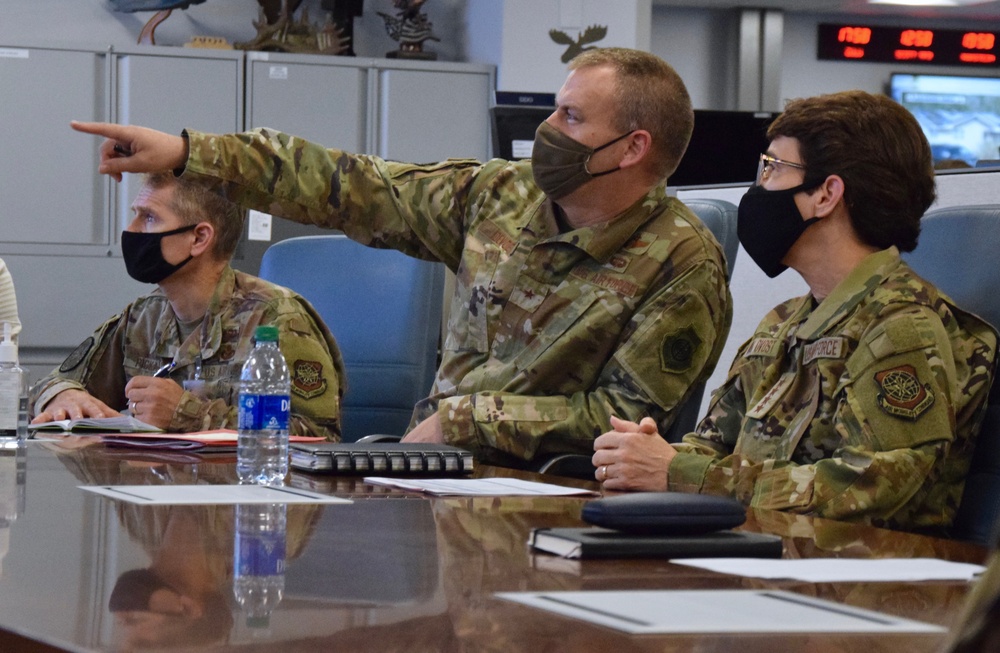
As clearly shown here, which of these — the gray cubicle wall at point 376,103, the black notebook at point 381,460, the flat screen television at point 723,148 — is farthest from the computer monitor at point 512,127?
the gray cubicle wall at point 376,103

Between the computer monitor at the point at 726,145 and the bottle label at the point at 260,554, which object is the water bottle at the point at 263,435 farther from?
the computer monitor at the point at 726,145

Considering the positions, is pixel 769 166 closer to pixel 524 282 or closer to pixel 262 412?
pixel 524 282

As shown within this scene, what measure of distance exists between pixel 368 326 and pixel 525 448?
2.77 ft

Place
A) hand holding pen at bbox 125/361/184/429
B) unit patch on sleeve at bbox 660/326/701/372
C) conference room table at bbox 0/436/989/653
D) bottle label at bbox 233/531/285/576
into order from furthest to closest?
hand holding pen at bbox 125/361/184/429 → unit patch on sleeve at bbox 660/326/701/372 → bottle label at bbox 233/531/285/576 → conference room table at bbox 0/436/989/653

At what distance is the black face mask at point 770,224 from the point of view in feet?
6.26

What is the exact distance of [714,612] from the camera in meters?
0.73

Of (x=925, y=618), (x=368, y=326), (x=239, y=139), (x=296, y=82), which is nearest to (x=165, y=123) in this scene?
(x=296, y=82)

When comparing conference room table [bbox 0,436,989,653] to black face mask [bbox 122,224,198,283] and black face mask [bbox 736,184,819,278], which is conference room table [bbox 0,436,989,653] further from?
black face mask [bbox 122,224,198,283]

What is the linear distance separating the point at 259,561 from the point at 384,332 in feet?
6.40

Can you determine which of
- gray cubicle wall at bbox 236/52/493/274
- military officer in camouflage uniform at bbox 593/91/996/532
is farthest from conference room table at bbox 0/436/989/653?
gray cubicle wall at bbox 236/52/493/274

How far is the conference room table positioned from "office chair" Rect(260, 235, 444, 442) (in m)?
1.40

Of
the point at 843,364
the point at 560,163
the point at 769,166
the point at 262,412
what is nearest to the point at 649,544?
the point at 262,412

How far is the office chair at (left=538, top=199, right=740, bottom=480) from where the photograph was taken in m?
2.06

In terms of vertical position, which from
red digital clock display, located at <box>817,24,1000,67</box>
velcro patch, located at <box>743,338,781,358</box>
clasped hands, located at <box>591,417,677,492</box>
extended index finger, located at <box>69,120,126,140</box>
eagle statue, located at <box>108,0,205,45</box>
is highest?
red digital clock display, located at <box>817,24,1000,67</box>
